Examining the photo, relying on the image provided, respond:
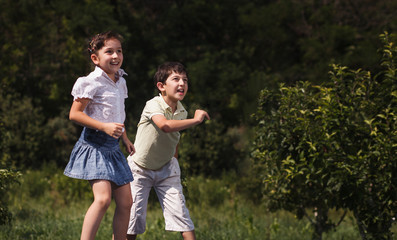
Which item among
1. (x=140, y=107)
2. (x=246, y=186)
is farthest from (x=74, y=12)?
(x=246, y=186)

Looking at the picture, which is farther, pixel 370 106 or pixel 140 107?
pixel 140 107

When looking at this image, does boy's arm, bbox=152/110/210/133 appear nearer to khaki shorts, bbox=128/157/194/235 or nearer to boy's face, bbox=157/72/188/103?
boy's face, bbox=157/72/188/103

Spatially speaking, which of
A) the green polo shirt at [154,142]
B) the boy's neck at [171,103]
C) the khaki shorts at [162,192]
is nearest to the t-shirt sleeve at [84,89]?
the green polo shirt at [154,142]

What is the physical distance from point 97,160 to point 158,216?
4561 millimetres

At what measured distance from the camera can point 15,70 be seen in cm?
1474

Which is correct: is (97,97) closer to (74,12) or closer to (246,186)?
(246,186)

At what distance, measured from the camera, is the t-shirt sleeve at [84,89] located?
3711 mm

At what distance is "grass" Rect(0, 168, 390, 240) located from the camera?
6.18m

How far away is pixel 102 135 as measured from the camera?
3.82 metres

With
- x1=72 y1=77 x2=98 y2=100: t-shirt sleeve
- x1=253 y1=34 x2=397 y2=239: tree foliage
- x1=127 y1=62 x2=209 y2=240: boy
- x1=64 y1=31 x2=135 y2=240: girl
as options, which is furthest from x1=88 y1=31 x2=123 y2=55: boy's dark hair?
x1=253 y1=34 x2=397 y2=239: tree foliage

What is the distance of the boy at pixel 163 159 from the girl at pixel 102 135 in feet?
1.29

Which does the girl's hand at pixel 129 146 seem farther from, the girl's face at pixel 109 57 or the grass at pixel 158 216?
the grass at pixel 158 216

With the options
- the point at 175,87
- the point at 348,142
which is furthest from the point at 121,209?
the point at 348,142

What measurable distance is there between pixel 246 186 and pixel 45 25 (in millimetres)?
8069
